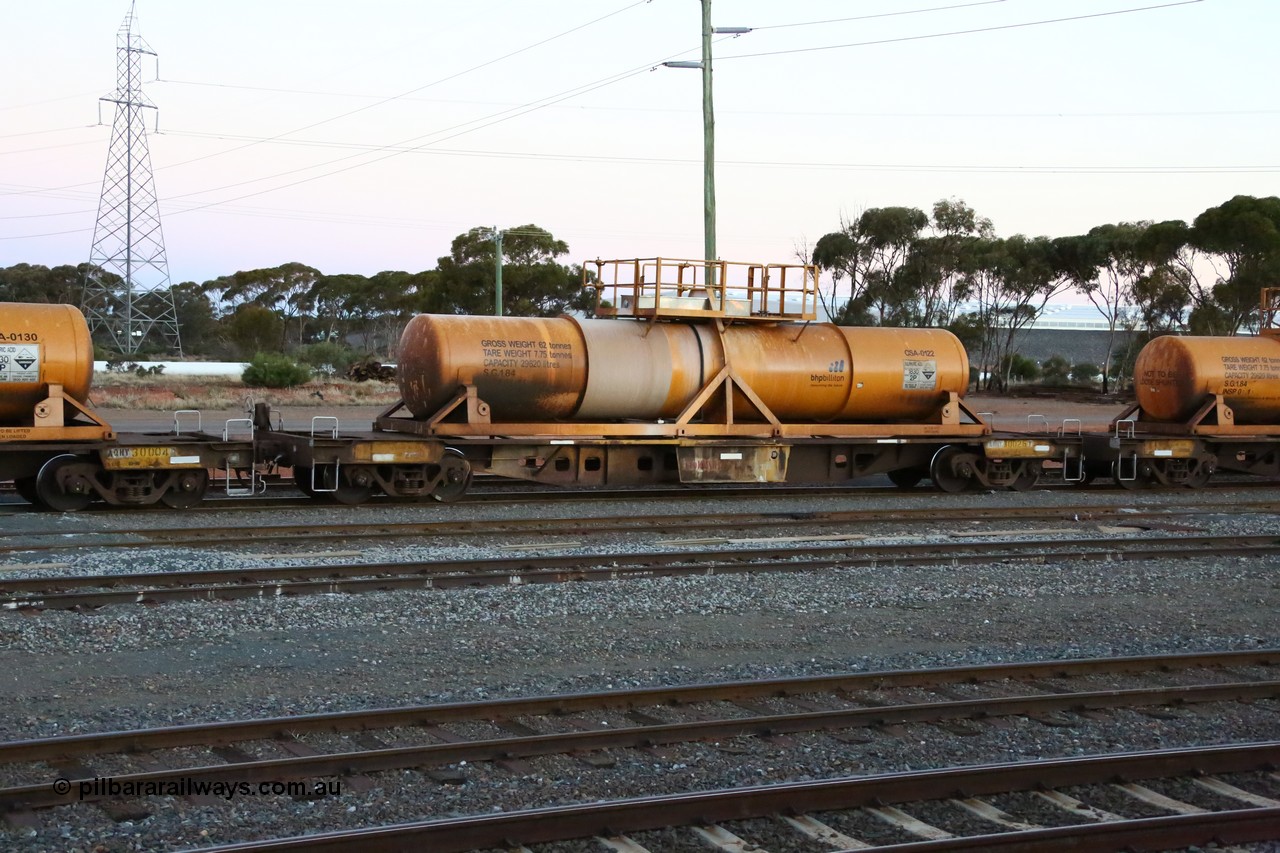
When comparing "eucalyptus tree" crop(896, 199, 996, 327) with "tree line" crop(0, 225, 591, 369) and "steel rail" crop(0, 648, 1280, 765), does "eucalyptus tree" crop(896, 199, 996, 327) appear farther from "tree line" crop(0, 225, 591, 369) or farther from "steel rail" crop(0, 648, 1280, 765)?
"steel rail" crop(0, 648, 1280, 765)

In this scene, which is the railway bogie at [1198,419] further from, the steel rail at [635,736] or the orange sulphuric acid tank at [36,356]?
the orange sulphuric acid tank at [36,356]

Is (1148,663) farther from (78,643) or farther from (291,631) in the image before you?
(78,643)

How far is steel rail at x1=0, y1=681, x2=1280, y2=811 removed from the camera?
5.78 m

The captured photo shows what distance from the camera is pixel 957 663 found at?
8.78 meters

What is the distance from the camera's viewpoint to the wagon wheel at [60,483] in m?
15.2

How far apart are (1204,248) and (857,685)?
1992 inches

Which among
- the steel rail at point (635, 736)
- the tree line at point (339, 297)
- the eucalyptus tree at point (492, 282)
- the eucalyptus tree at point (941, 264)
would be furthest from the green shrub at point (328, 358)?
the steel rail at point (635, 736)

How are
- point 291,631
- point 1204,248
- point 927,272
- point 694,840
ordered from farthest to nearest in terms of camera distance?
point 927,272, point 1204,248, point 291,631, point 694,840

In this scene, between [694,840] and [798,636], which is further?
[798,636]

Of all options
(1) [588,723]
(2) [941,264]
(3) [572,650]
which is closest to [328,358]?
(2) [941,264]

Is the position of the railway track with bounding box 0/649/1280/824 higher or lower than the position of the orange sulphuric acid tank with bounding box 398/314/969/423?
lower

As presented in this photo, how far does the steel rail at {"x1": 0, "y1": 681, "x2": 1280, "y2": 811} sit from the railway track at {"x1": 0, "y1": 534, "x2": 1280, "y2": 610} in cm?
442

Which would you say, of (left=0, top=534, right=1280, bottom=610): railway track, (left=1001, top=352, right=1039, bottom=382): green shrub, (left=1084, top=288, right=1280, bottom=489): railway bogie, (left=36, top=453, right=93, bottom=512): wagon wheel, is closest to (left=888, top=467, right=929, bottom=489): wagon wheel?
(left=1084, top=288, right=1280, bottom=489): railway bogie

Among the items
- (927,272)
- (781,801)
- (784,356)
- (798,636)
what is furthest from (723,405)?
(927,272)
